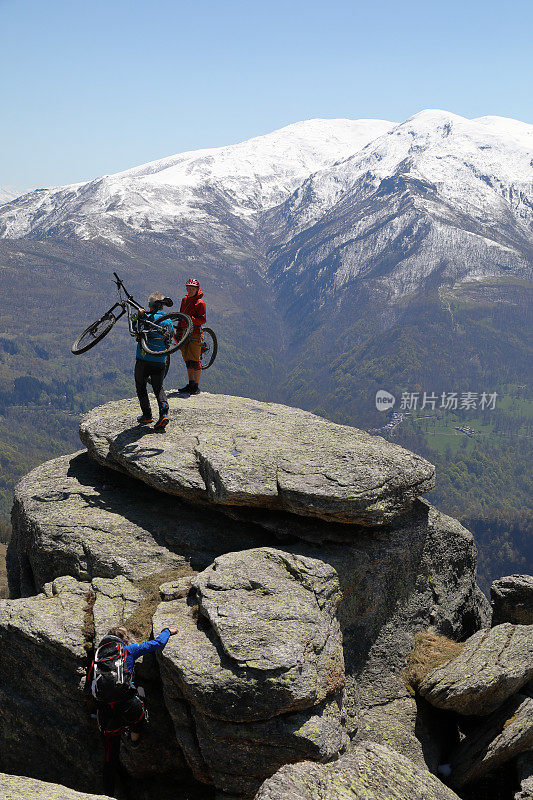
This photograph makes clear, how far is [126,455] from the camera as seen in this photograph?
23406mm

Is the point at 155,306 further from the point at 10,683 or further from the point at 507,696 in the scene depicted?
the point at 507,696

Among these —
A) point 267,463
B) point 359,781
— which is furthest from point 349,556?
point 359,781

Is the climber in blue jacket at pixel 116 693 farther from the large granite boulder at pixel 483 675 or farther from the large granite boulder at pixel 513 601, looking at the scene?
the large granite boulder at pixel 513 601

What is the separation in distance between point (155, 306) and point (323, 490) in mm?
10114

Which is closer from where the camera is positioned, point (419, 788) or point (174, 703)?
point (419, 788)

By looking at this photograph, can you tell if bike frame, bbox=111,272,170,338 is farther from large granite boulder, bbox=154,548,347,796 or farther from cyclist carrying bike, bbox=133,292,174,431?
large granite boulder, bbox=154,548,347,796

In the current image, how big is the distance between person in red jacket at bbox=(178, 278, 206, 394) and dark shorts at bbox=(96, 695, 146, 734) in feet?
54.9

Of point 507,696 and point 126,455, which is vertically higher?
point 126,455

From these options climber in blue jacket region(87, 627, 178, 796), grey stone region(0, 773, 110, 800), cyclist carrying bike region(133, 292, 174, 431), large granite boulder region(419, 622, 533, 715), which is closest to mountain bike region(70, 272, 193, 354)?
cyclist carrying bike region(133, 292, 174, 431)

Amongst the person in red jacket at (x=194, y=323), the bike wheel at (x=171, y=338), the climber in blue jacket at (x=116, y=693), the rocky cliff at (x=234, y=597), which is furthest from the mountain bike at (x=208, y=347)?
the climber in blue jacket at (x=116, y=693)

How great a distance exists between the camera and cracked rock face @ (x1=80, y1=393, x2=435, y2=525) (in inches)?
791

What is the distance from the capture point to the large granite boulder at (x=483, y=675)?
17984 mm

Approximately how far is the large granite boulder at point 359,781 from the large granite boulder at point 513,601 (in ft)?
42.1

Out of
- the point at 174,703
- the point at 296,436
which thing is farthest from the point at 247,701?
the point at 296,436
